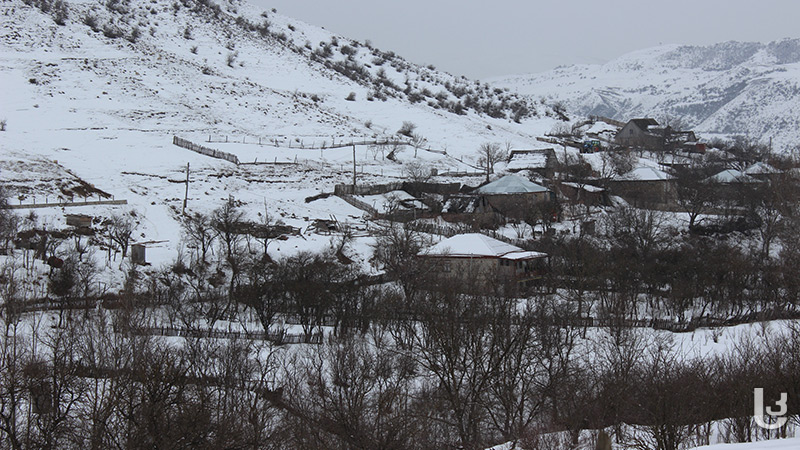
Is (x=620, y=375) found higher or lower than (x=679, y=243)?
lower

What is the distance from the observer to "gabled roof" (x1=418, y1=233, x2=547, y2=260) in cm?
3719

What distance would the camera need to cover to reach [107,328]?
25.3 m

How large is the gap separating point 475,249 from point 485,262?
112 centimetres

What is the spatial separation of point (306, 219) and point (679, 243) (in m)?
23.3

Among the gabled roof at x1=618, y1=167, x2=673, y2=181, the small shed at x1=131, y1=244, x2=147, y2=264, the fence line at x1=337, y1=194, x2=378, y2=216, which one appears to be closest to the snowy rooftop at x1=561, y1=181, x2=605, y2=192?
the gabled roof at x1=618, y1=167, x2=673, y2=181

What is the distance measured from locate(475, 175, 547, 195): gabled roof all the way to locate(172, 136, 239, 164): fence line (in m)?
19.2

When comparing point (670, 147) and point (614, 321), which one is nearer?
point (614, 321)

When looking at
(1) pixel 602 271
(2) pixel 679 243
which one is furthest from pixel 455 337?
(2) pixel 679 243

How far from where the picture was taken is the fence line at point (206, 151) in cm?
5388

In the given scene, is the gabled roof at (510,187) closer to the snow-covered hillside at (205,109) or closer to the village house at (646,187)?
the village house at (646,187)

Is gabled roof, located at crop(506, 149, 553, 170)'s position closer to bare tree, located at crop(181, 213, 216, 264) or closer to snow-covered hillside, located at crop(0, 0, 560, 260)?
snow-covered hillside, located at crop(0, 0, 560, 260)

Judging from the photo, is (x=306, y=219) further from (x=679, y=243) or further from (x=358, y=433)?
(x=358, y=433)

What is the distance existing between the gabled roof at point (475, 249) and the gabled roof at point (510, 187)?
10693 millimetres

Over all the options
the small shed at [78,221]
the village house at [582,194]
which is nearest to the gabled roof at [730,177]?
the village house at [582,194]
